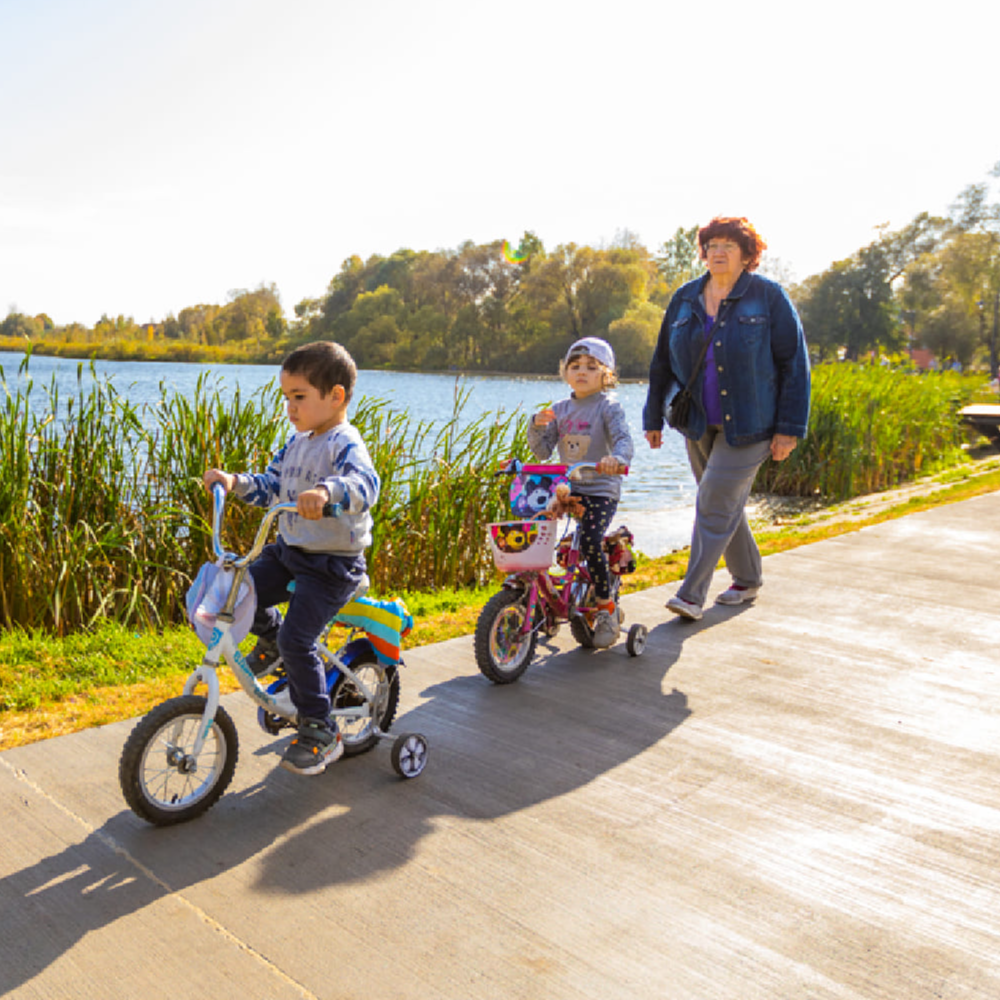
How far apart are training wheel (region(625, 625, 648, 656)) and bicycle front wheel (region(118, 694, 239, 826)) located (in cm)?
219

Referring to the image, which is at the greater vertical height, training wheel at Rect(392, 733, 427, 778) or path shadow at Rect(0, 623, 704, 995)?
training wheel at Rect(392, 733, 427, 778)

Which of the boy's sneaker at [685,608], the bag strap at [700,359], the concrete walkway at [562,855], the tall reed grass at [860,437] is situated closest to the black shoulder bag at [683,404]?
the bag strap at [700,359]

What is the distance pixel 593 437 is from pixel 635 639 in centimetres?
98

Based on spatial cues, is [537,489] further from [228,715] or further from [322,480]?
[228,715]

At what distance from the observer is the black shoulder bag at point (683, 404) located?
200 inches

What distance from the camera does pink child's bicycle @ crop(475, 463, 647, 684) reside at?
399cm

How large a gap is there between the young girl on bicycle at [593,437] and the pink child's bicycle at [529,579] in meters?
0.07

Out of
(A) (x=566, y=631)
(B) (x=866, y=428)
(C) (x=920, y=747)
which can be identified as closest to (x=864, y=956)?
(C) (x=920, y=747)

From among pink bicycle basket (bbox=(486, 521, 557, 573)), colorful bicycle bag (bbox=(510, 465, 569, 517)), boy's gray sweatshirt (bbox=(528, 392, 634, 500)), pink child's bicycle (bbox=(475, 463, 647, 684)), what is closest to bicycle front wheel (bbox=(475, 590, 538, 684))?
pink child's bicycle (bbox=(475, 463, 647, 684))

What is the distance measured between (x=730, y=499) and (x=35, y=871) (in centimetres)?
374

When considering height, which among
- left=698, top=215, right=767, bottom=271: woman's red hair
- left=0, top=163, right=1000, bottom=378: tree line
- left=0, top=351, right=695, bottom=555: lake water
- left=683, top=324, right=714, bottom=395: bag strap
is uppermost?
left=0, top=163, right=1000, bottom=378: tree line

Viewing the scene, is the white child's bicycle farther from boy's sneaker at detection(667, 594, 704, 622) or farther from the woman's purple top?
the woman's purple top

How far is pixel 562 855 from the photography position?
2662mm

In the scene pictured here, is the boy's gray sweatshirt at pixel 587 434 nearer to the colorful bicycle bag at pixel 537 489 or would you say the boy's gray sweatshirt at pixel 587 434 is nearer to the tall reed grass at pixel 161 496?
the colorful bicycle bag at pixel 537 489
